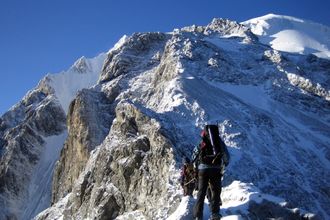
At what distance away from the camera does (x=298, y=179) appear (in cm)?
4069

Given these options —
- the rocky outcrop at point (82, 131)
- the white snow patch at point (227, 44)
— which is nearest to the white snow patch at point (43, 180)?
the rocky outcrop at point (82, 131)

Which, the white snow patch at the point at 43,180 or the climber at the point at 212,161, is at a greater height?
the white snow patch at the point at 43,180

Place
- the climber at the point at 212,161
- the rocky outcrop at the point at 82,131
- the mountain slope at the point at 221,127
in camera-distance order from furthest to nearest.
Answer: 1. the rocky outcrop at the point at 82,131
2. the mountain slope at the point at 221,127
3. the climber at the point at 212,161

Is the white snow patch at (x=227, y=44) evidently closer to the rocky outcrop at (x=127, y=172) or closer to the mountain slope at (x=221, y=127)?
the mountain slope at (x=221, y=127)

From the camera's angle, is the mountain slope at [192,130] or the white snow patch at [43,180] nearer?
the mountain slope at [192,130]

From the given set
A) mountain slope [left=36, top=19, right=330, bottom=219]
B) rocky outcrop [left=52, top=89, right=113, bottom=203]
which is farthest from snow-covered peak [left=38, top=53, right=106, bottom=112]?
rocky outcrop [left=52, top=89, right=113, bottom=203]

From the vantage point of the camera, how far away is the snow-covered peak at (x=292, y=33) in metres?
113

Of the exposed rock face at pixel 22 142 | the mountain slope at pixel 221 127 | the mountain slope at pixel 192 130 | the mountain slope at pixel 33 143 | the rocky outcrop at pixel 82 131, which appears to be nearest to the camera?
the mountain slope at pixel 192 130

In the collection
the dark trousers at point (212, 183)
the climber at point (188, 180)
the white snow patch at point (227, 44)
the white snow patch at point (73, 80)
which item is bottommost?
the dark trousers at point (212, 183)

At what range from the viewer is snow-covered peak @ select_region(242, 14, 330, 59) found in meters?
113

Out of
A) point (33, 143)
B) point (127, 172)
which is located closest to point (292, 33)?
point (33, 143)

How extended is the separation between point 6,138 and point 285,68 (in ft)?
184

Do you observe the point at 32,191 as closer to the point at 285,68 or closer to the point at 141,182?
the point at 285,68

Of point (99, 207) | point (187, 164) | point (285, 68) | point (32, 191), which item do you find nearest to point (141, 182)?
point (99, 207)
